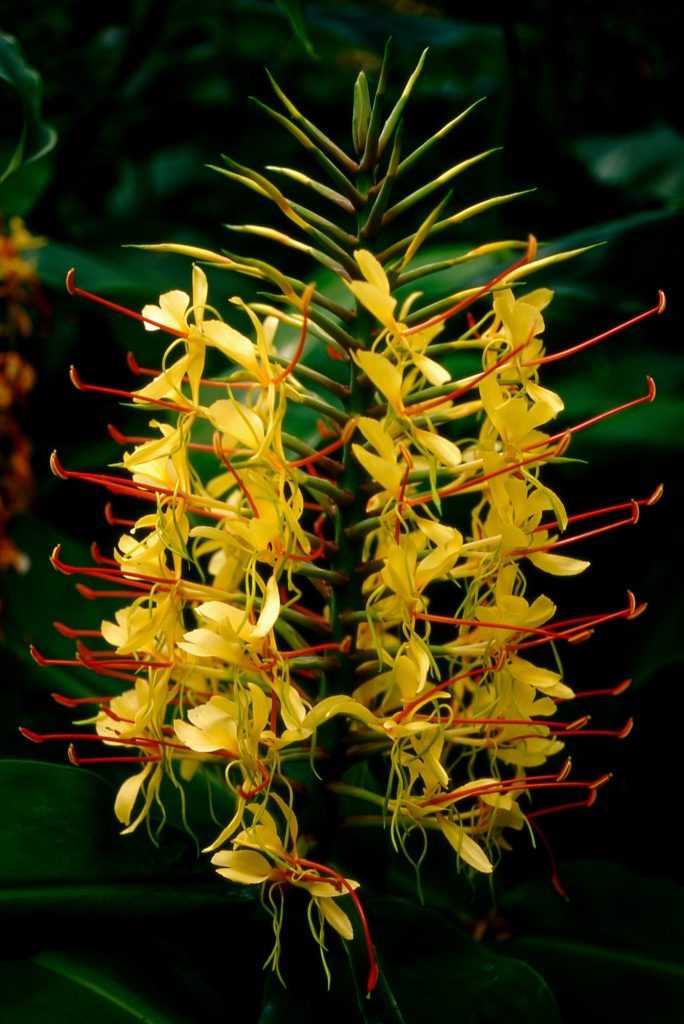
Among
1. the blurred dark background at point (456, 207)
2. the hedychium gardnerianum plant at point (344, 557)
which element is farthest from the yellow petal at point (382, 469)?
the blurred dark background at point (456, 207)

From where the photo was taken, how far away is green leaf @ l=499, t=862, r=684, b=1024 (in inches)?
40.2

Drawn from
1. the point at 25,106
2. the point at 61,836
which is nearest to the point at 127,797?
the point at 61,836

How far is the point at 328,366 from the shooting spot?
1298 mm

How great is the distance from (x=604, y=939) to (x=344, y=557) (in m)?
0.51

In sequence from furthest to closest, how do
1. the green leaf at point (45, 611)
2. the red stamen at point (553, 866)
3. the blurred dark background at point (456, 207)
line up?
the blurred dark background at point (456, 207), the green leaf at point (45, 611), the red stamen at point (553, 866)

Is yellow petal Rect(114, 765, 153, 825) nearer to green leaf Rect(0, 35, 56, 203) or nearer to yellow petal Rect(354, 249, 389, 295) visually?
yellow petal Rect(354, 249, 389, 295)

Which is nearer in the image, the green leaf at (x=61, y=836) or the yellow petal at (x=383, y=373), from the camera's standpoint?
the yellow petal at (x=383, y=373)

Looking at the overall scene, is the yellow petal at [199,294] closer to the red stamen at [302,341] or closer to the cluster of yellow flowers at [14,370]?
the red stamen at [302,341]

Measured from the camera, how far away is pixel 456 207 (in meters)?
2.21

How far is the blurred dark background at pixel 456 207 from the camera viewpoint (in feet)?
4.18

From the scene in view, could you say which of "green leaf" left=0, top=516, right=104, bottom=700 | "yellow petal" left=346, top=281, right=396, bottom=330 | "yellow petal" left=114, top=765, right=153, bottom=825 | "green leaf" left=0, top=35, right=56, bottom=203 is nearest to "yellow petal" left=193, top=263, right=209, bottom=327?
"yellow petal" left=346, top=281, right=396, bottom=330

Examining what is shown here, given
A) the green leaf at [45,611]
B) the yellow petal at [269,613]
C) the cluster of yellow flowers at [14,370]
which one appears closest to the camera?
the yellow petal at [269,613]

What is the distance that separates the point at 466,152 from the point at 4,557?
1.44 metres

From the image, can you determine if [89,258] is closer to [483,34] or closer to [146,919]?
[483,34]
